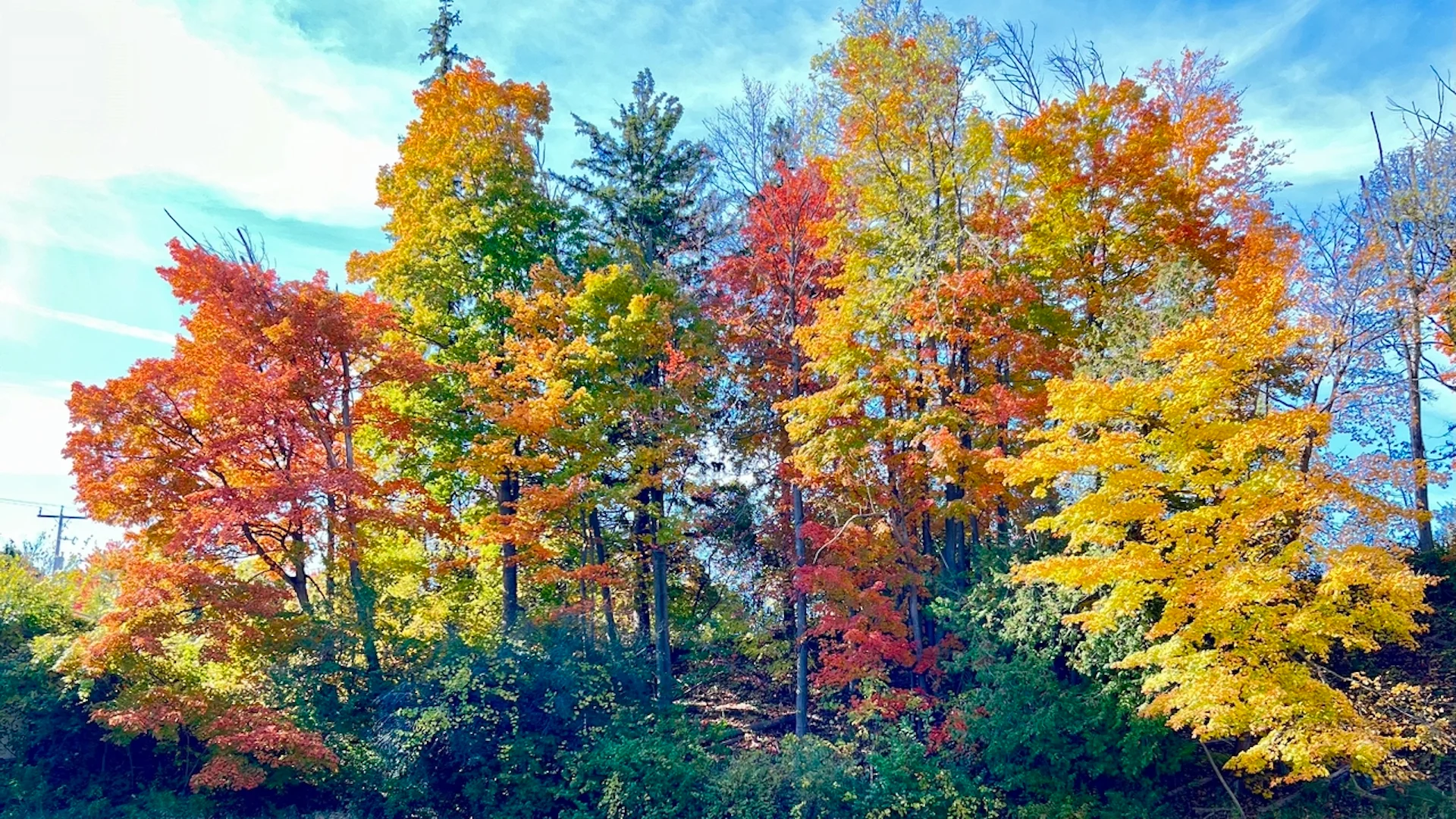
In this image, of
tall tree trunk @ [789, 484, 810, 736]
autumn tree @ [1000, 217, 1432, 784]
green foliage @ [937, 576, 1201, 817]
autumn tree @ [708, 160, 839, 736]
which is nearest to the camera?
autumn tree @ [1000, 217, 1432, 784]

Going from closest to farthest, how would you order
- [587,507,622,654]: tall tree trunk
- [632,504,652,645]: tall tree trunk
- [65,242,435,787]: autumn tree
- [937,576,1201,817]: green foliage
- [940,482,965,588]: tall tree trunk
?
[937,576,1201,817]: green foliage < [65,242,435,787]: autumn tree < [940,482,965,588]: tall tree trunk < [587,507,622,654]: tall tree trunk < [632,504,652,645]: tall tree trunk

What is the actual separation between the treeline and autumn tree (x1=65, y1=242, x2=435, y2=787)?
3.0 inches

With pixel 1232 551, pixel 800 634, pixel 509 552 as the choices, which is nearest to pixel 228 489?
pixel 509 552

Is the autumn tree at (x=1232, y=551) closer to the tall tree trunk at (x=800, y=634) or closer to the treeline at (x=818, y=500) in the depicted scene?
the treeline at (x=818, y=500)

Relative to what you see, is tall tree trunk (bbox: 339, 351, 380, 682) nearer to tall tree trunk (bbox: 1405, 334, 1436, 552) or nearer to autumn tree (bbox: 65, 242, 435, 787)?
autumn tree (bbox: 65, 242, 435, 787)

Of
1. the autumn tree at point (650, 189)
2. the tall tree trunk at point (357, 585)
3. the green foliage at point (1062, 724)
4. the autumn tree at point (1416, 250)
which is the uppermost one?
the autumn tree at point (650, 189)

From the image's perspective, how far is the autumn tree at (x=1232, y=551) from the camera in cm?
920

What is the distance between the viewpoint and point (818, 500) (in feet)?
53.4

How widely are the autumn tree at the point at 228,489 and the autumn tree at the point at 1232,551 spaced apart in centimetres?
1130

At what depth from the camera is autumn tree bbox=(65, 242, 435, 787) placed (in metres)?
12.0

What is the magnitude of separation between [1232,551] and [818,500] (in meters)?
7.97

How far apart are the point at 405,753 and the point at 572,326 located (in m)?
8.24

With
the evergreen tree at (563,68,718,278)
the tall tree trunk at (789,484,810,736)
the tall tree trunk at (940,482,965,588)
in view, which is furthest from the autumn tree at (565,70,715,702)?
the tall tree trunk at (940,482,965,588)

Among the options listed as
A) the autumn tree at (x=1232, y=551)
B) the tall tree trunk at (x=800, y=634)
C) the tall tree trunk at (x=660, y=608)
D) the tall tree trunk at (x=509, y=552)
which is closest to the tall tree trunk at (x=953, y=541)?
the tall tree trunk at (x=800, y=634)
